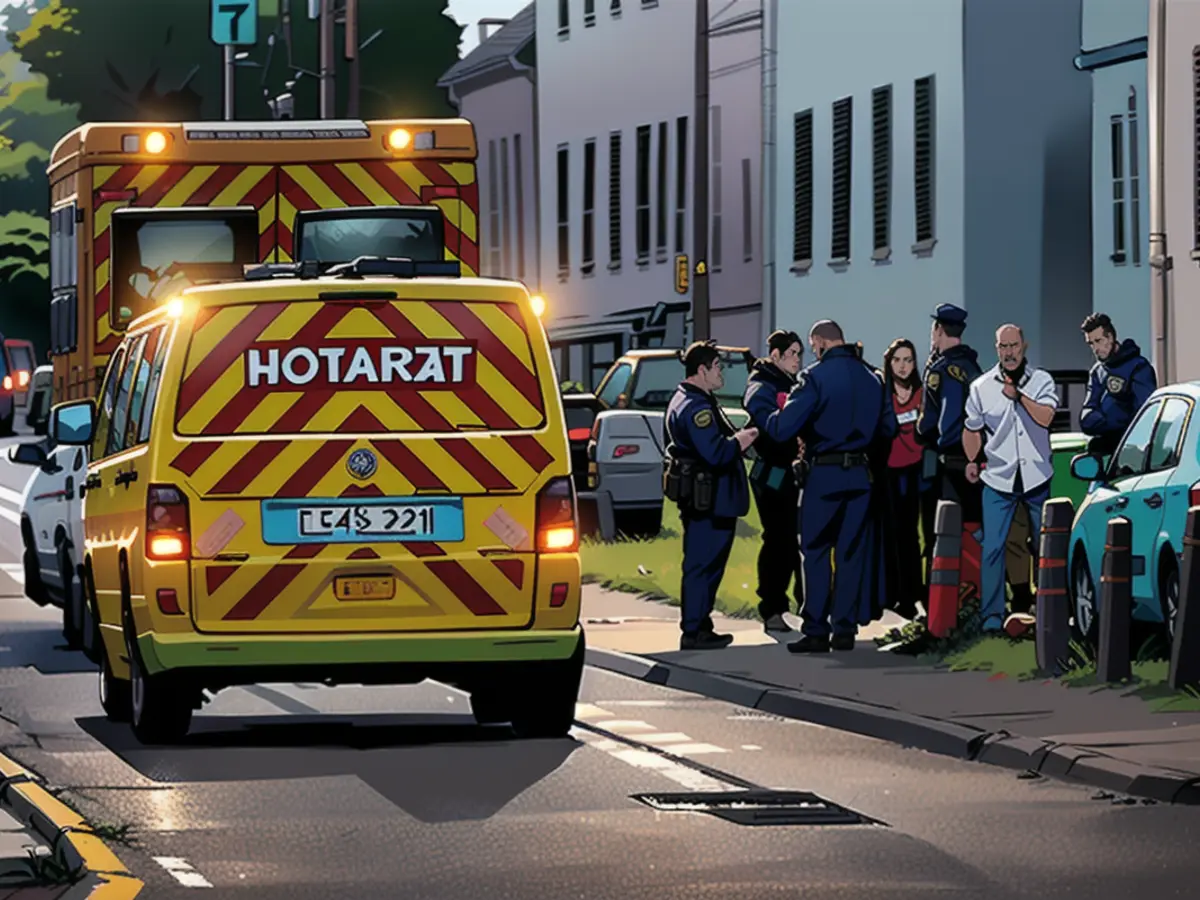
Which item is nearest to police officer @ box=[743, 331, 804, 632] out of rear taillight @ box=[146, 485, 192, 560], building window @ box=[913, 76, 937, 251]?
rear taillight @ box=[146, 485, 192, 560]

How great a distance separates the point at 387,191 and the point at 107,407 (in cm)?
561

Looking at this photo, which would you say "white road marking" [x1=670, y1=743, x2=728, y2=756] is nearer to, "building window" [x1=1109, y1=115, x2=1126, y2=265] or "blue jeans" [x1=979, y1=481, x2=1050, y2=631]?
"blue jeans" [x1=979, y1=481, x2=1050, y2=631]

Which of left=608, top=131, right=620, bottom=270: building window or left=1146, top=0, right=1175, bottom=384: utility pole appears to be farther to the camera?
left=608, top=131, right=620, bottom=270: building window

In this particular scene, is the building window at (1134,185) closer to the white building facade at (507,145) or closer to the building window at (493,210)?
the white building facade at (507,145)

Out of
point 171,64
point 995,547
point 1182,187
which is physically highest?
point 171,64

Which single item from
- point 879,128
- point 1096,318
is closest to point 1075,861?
point 1096,318

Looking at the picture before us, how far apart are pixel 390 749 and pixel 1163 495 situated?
14.6 ft

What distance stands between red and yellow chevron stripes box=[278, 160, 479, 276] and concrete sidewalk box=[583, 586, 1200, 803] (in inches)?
127

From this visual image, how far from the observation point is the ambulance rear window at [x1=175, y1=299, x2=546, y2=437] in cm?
1455

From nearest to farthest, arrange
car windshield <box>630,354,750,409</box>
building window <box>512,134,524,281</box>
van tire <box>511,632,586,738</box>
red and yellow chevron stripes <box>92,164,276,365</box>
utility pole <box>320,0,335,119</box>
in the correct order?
van tire <box>511,632,586,738</box>
red and yellow chevron stripes <box>92,164,276,365</box>
car windshield <box>630,354,750,409</box>
utility pole <box>320,0,335,119</box>
building window <box>512,134,524,281</box>

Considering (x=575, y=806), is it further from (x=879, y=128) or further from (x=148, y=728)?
(x=879, y=128)

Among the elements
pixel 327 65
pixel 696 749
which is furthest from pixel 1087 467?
pixel 327 65

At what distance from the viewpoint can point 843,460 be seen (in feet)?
62.7

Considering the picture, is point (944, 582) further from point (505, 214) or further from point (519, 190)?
point (505, 214)
